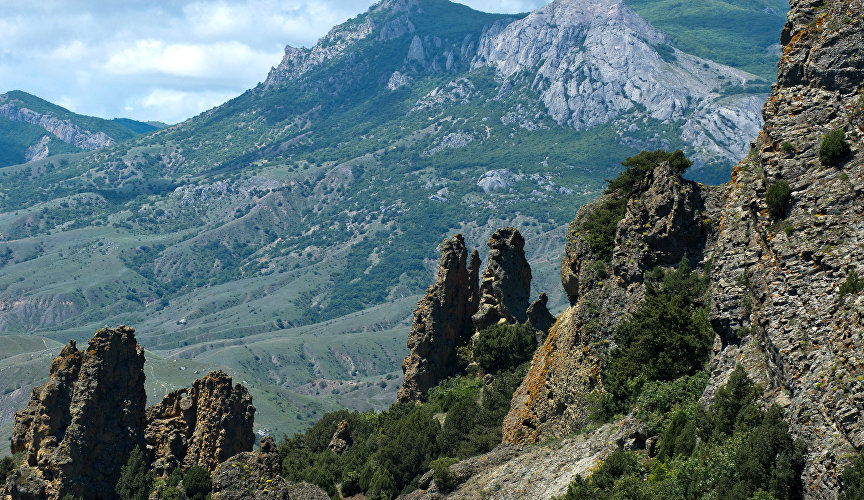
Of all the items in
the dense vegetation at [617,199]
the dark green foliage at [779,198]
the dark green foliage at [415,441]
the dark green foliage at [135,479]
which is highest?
the dark green foliage at [779,198]


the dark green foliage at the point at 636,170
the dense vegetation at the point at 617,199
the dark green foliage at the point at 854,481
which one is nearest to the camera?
the dark green foliage at the point at 854,481

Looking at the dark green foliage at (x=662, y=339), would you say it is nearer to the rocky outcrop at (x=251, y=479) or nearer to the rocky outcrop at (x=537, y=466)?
the rocky outcrop at (x=537, y=466)

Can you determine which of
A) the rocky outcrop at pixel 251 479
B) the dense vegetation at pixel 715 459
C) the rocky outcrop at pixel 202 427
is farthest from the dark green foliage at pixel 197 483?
the dense vegetation at pixel 715 459

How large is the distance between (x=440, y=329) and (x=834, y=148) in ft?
159

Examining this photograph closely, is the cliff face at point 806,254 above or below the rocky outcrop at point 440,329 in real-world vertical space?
above

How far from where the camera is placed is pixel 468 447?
54938mm

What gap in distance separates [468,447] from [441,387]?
1611 centimetres

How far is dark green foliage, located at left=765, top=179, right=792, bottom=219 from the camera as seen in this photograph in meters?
25.3

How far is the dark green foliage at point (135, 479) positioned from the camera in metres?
49.5

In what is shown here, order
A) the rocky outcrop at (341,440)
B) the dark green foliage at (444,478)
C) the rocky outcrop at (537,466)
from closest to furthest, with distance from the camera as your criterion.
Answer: the rocky outcrop at (537,466) < the dark green foliage at (444,478) < the rocky outcrop at (341,440)

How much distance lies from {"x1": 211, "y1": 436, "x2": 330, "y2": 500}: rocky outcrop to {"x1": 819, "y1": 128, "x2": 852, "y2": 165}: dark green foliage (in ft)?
67.1

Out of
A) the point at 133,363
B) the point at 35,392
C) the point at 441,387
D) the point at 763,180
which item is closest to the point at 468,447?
the point at 441,387

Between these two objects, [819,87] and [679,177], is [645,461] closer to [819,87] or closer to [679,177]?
[819,87]

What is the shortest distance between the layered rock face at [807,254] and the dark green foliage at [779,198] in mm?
161
